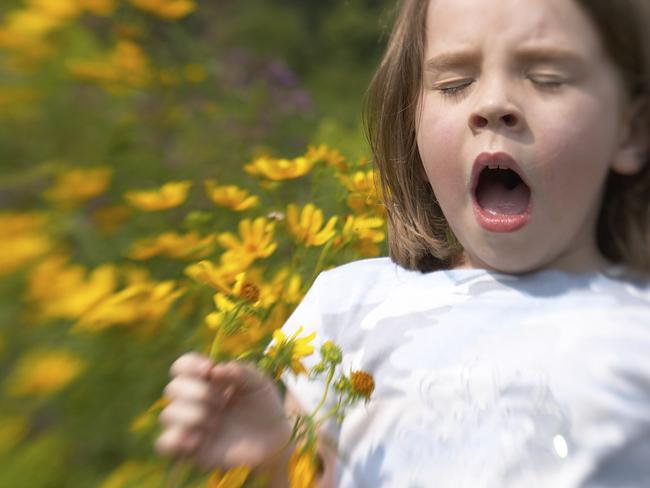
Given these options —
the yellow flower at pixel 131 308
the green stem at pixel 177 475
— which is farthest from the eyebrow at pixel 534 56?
the green stem at pixel 177 475

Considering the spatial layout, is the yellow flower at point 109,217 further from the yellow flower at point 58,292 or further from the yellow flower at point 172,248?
the yellow flower at point 58,292

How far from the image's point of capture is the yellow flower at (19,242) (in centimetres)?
69

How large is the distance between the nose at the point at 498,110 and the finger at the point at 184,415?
0.42 metres

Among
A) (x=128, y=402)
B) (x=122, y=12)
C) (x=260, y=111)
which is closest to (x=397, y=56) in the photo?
(x=128, y=402)

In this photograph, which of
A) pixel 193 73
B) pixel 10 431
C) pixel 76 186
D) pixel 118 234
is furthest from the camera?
pixel 193 73

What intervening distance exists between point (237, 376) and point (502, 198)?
1.17 feet

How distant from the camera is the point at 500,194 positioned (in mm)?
927

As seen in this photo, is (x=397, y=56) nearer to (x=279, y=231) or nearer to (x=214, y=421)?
(x=279, y=231)

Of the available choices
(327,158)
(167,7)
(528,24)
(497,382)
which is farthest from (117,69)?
(497,382)

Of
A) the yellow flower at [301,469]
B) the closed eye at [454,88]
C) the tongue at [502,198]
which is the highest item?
the closed eye at [454,88]

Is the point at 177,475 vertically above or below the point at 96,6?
below

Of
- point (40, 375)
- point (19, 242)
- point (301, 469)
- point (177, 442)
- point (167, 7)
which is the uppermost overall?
point (167, 7)

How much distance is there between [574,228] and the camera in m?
0.93

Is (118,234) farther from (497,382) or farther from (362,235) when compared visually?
(497,382)
